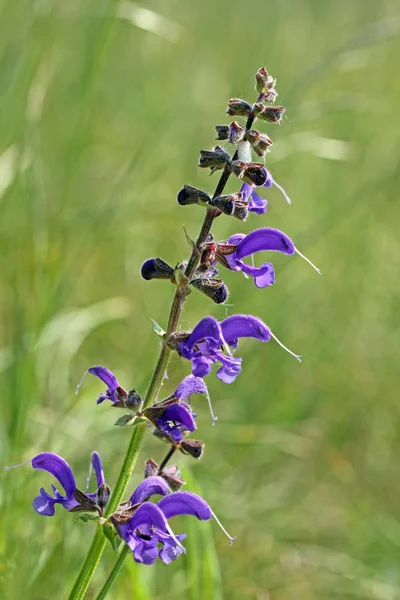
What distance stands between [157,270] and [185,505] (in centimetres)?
50

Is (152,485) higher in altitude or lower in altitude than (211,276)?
lower

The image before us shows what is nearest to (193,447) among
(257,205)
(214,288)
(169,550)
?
(169,550)

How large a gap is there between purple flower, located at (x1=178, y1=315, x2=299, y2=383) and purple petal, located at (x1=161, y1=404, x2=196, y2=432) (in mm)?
78

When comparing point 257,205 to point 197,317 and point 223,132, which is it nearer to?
point 223,132

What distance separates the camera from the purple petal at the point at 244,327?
5.34ft

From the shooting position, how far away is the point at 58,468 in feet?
5.25

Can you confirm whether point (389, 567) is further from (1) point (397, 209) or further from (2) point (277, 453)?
(1) point (397, 209)

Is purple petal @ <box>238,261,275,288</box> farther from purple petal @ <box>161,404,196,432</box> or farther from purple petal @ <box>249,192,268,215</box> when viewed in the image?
purple petal @ <box>161,404,196,432</box>

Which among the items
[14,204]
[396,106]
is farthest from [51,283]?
[396,106]

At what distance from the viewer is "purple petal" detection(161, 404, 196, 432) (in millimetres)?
1494

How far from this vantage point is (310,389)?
3.73 meters

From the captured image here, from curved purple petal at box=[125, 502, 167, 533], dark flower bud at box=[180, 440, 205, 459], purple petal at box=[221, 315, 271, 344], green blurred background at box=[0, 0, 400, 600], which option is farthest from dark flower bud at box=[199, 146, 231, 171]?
curved purple petal at box=[125, 502, 167, 533]

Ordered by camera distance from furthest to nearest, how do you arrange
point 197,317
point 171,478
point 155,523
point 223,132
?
point 197,317 → point 171,478 → point 223,132 → point 155,523

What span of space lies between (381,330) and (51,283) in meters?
2.46
